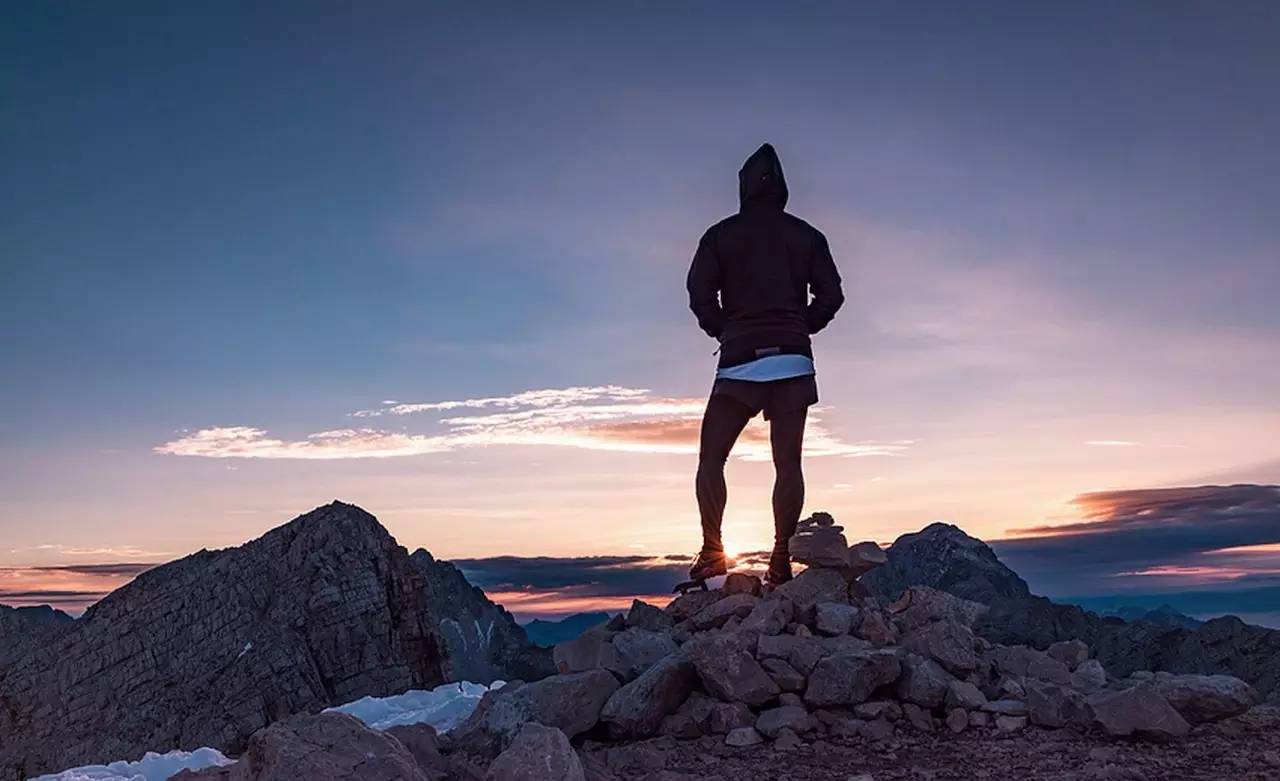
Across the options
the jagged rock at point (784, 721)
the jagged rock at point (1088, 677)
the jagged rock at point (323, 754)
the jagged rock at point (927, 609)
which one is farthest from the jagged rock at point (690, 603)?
the jagged rock at point (323, 754)

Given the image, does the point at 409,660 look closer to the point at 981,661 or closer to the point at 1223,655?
the point at 981,661

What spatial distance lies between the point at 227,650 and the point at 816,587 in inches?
529

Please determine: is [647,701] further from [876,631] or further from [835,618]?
[876,631]

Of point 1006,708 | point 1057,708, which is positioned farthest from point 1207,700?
point 1006,708

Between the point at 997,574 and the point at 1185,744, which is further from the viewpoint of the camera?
the point at 997,574

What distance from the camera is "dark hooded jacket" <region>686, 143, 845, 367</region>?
10633mm

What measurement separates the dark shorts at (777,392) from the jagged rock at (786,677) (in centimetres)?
300

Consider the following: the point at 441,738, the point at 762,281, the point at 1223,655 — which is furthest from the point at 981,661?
the point at 1223,655

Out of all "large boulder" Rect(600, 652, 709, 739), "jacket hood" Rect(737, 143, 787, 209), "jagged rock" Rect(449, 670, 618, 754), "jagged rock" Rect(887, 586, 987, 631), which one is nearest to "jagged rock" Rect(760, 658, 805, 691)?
"large boulder" Rect(600, 652, 709, 739)

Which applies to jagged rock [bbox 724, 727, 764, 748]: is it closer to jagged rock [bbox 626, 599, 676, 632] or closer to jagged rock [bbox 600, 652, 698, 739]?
jagged rock [bbox 600, 652, 698, 739]

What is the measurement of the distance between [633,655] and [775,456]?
9.35 feet

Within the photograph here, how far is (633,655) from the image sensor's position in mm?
9242

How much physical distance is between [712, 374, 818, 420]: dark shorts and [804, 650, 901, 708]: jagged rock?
2975mm

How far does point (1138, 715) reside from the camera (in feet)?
26.3
